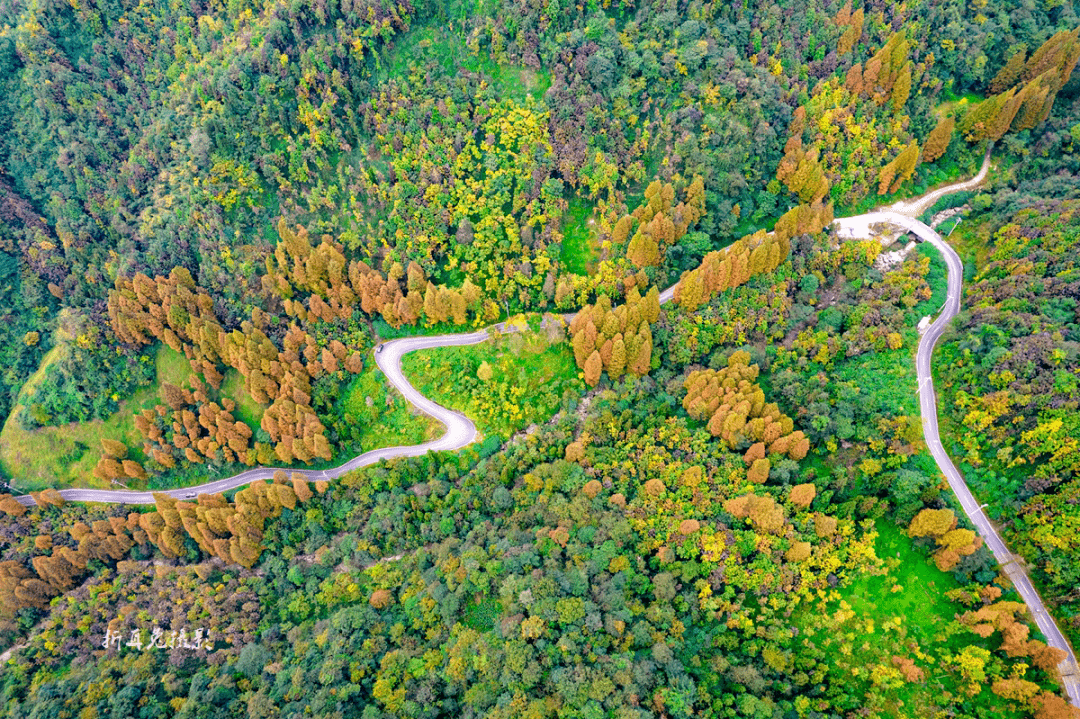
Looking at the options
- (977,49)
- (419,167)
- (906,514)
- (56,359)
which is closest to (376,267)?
(419,167)

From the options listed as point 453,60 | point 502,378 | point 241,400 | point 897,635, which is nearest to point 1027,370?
point 897,635

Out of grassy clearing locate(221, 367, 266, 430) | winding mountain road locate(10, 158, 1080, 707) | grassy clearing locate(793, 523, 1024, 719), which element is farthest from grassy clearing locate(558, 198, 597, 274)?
grassy clearing locate(793, 523, 1024, 719)

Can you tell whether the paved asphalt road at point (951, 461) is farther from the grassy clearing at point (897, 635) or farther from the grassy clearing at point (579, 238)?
the grassy clearing at point (579, 238)

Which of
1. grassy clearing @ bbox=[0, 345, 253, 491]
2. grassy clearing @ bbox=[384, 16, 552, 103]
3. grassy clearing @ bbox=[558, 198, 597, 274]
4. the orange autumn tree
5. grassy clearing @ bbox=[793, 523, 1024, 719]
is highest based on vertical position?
grassy clearing @ bbox=[384, 16, 552, 103]

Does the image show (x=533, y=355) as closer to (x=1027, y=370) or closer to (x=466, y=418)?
(x=466, y=418)

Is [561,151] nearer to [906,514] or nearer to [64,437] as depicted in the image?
[906,514]

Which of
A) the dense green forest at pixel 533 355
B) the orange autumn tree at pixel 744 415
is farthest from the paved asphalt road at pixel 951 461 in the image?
the orange autumn tree at pixel 744 415

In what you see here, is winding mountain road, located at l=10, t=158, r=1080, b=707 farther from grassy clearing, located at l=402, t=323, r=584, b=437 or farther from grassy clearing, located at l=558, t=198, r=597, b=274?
grassy clearing, located at l=558, t=198, r=597, b=274
